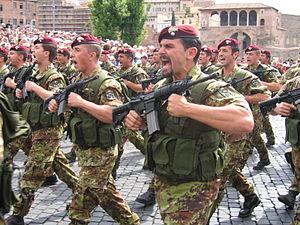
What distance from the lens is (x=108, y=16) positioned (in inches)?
2041

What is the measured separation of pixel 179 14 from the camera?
326 feet

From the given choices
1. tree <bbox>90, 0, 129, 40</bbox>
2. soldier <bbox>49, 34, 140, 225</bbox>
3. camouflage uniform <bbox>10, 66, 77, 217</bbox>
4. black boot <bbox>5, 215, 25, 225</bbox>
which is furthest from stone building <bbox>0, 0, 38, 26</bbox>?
soldier <bbox>49, 34, 140, 225</bbox>

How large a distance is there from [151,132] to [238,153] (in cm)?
227

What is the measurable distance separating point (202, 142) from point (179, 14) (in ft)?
321

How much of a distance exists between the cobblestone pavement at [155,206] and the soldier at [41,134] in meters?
0.23

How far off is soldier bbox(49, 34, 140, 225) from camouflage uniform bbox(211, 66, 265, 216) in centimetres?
119

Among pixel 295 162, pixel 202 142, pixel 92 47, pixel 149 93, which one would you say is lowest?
pixel 295 162

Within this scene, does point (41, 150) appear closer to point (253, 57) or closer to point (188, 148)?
point (188, 148)

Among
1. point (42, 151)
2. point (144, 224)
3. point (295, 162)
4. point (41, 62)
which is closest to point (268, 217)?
point (295, 162)

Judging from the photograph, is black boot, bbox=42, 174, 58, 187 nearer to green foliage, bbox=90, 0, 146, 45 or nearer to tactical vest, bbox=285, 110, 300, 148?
tactical vest, bbox=285, 110, 300, 148

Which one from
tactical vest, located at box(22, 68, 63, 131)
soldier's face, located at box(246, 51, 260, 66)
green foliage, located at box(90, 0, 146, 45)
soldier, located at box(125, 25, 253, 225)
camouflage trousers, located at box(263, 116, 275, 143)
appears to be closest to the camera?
soldier, located at box(125, 25, 253, 225)

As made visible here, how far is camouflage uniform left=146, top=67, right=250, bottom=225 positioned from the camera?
357 cm

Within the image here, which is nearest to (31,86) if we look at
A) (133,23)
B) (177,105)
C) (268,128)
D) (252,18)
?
(177,105)

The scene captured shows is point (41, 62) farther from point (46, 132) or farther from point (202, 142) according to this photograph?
point (202, 142)
